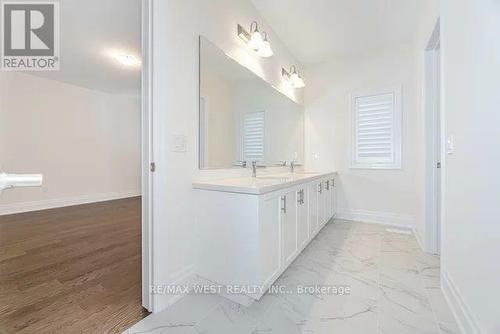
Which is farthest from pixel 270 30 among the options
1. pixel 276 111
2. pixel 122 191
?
pixel 122 191

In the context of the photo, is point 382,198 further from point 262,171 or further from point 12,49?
point 12,49

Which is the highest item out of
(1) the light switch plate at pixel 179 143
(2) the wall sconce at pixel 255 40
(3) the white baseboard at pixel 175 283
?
(2) the wall sconce at pixel 255 40

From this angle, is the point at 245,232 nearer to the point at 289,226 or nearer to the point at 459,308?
the point at 289,226

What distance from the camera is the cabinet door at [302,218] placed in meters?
2.05

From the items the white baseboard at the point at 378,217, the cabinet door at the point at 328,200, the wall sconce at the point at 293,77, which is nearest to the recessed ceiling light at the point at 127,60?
the wall sconce at the point at 293,77

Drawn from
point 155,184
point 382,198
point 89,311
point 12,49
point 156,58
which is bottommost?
point 89,311

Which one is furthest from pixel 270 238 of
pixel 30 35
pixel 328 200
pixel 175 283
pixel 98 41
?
pixel 30 35

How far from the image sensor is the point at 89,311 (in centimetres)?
144

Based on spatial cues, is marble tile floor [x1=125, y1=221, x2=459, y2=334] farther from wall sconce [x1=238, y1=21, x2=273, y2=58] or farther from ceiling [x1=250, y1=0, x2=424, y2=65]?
ceiling [x1=250, y1=0, x2=424, y2=65]

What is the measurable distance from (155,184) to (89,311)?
0.87 m

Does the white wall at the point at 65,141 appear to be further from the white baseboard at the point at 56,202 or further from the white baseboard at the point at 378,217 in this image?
the white baseboard at the point at 378,217

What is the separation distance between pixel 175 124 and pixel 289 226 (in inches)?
45.1

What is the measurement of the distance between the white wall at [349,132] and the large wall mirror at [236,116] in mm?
756

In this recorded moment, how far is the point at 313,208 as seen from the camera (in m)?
2.46
